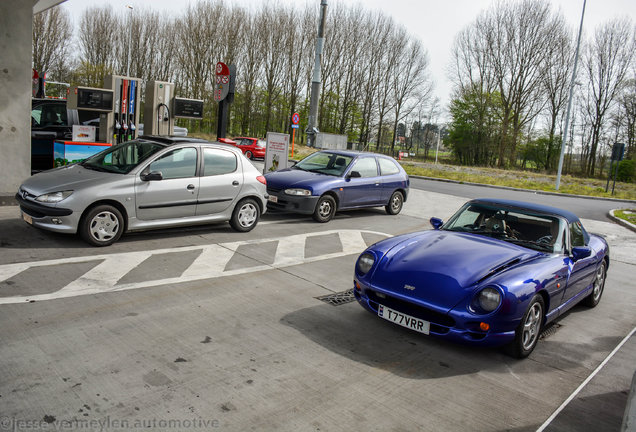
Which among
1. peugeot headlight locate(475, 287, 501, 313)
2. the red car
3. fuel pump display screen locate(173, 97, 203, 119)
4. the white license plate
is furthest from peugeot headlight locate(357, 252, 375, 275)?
the red car

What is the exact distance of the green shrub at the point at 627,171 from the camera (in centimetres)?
4431

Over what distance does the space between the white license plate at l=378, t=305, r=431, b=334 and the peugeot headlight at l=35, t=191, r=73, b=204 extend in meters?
4.78

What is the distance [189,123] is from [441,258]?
5251 centimetres

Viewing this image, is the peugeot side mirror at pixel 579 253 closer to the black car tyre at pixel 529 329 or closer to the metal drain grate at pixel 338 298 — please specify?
the black car tyre at pixel 529 329

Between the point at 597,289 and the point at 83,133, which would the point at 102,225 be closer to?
the point at 83,133

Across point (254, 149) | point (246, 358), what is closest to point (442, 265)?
point (246, 358)

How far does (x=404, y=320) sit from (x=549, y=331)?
2.08 m

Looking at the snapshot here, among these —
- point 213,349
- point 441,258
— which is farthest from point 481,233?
point 213,349

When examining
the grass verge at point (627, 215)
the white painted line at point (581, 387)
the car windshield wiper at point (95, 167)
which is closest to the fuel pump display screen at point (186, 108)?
the car windshield wiper at point (95, 167)

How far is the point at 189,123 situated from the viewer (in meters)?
54.2

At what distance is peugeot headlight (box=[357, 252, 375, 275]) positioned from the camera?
520 centimetres

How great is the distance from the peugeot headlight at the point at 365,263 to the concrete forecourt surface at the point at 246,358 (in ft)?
1.94

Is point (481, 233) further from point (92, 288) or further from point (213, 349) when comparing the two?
point (92, 288)

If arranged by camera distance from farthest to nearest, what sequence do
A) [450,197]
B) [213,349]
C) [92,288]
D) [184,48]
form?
1. [184,48]
2. [450,197]
3. [92,288]
4. [213,349]
